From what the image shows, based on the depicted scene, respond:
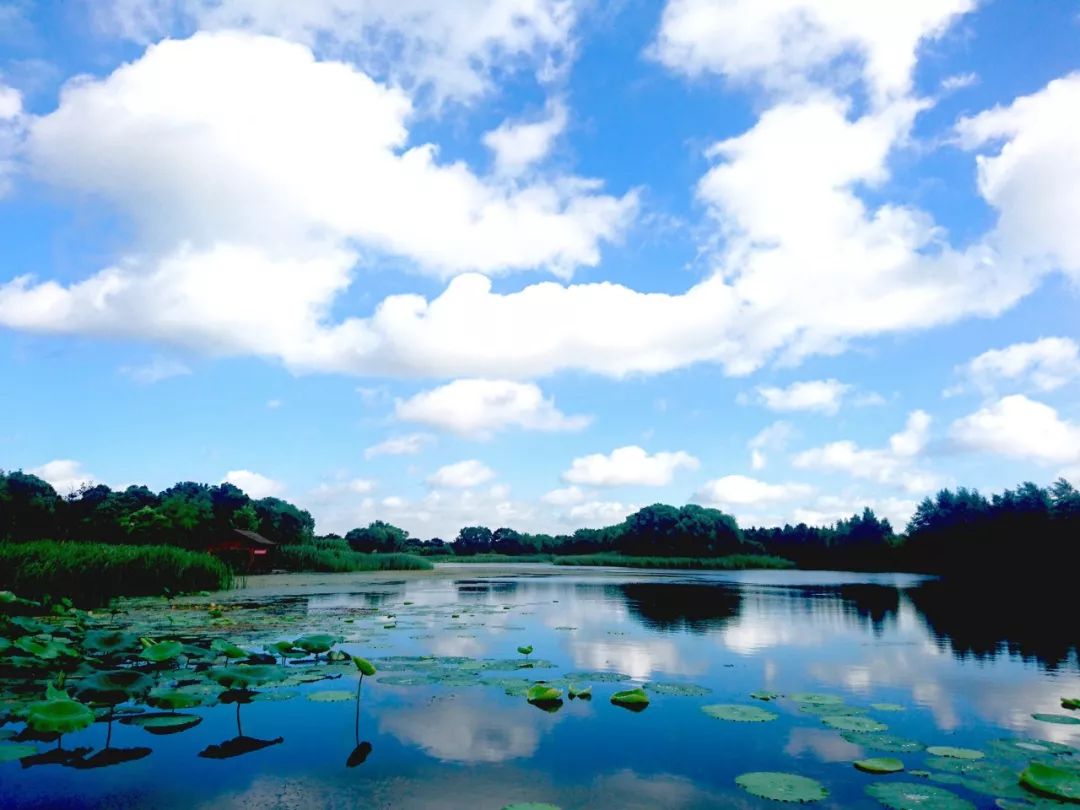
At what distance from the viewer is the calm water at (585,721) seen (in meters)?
5.03

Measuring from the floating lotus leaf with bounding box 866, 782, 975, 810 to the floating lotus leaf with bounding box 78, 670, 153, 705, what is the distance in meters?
6.35

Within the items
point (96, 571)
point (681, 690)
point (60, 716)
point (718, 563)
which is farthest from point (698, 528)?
point (60, 716)

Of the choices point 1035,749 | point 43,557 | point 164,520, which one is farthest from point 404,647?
point 164,520

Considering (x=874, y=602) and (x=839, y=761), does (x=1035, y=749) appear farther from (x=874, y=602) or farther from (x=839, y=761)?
(x=874, y=602)

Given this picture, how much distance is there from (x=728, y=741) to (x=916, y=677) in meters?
5.02

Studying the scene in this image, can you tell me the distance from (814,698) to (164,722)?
6880 mm

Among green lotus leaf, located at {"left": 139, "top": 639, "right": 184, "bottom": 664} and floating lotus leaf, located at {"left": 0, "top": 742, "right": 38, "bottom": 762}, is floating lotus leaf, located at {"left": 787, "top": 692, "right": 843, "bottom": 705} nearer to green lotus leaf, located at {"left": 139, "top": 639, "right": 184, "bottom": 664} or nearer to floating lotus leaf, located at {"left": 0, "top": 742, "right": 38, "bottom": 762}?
green lotus leaf, located at {"left": 139, "top": 639, "right": 184, "bottom": 664}

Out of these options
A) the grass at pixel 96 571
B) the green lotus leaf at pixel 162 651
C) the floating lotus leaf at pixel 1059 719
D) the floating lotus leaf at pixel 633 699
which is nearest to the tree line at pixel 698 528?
the grass at pixel 96 571

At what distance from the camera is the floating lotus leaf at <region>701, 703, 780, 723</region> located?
23.3 feet

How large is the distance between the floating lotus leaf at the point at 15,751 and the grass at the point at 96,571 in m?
10.5

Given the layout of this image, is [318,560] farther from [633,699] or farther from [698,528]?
[698,528]

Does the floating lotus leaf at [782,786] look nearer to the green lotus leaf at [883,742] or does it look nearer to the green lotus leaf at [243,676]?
the green lotus leaf at [883,742]

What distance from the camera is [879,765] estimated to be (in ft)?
17.8

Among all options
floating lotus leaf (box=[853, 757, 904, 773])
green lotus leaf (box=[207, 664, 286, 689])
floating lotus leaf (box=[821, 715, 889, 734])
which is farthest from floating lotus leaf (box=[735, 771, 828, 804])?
green lotus leaf (box=[207, 664, 286, 689])
